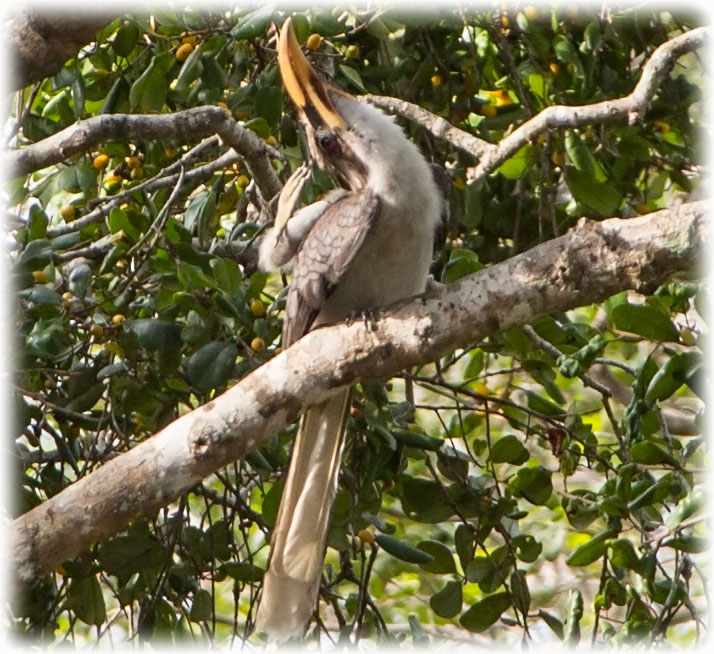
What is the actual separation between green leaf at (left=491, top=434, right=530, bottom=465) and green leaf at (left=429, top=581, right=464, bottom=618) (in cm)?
39

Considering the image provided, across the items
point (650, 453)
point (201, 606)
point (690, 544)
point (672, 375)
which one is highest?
point (672, 375)

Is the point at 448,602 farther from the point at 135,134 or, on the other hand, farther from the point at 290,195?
the point at 135,134

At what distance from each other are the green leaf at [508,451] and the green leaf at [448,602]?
39 centimetres

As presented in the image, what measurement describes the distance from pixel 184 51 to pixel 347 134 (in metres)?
0.55

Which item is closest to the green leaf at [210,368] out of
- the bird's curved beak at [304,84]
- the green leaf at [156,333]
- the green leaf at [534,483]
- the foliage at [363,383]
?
the foliage at [363,383]

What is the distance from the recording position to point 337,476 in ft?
9.91

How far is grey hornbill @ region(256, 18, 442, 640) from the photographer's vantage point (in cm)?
292

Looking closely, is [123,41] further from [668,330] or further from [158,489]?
[668,330]

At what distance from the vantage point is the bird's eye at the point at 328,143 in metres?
3.12

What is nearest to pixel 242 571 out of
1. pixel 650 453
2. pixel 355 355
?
pixel 355 355

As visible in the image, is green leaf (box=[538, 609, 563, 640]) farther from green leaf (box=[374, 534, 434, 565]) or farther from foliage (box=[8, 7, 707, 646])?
green leaf (box=[374, 534, 434, 565])

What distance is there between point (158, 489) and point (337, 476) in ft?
2.29

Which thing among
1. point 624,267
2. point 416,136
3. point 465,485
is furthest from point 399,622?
point 624,267

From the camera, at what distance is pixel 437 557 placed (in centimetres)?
308
